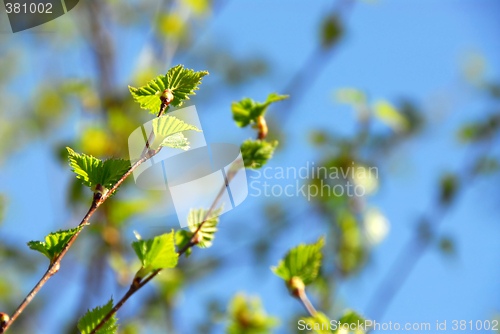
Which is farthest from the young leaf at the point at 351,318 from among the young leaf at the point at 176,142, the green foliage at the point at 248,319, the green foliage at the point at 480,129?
the green foliage at the point at 480,129

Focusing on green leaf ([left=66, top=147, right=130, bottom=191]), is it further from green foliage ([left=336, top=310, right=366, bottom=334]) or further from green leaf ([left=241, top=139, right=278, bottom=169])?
green foliage ([left=336, top=310, right=366, bottom=334])

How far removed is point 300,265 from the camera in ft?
1.24

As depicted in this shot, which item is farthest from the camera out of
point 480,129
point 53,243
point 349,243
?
point 480,129

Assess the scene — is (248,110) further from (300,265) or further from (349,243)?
(349,243)

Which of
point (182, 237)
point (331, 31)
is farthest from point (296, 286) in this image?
point (331, 31)

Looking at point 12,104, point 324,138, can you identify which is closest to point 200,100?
point 324,138

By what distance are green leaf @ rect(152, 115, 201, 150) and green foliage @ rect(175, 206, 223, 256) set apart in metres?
0.08

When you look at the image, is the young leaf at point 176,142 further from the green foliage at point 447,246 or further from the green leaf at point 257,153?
the green foliage at point 447,246

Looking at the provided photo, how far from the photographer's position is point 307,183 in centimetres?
119

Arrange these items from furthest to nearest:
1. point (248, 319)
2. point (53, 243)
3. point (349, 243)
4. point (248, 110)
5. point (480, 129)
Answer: point (480, 129), point (349, 243), point (248, 319), point (248, 110), point (53, 243)

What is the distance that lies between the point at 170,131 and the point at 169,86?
39 millimetres

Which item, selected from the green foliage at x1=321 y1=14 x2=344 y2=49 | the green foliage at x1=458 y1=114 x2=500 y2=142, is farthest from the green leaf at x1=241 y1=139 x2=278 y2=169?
the green foliage at x1=458 y1=114 x2=500 y2=142

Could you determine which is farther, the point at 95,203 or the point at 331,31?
the point at 331,31

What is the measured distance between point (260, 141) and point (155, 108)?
0.12 meters
